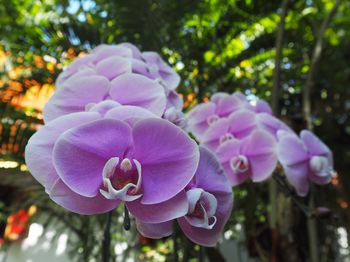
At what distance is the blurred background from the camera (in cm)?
116

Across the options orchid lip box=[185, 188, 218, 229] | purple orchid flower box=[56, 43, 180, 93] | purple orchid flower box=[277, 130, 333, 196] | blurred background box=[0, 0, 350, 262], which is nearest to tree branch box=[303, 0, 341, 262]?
blurred background box=[0, 0, 350, 262]

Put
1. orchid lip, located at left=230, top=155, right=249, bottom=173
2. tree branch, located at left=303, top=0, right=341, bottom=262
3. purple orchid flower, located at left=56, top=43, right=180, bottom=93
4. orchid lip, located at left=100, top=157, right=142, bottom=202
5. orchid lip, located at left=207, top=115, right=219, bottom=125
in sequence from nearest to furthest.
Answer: orchid lip, located at left=100, top=157, right=142, bottom=202 < purple orchid flower, located at left=56, top=43, right=180, bottom=93 < orchid lip, located at left=230, top=155, right=249, bottom=173 < orchid lip, located at left=207, top=115, right=219, bottom=125 < tree branch, located at left=303, top=0, right=341, bottom=262

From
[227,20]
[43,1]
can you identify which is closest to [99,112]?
[227,20]

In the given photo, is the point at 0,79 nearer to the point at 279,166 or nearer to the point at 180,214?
the point at 279,166

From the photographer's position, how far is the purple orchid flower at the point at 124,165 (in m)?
0.35

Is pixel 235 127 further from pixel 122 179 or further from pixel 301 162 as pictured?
pixel 122 179

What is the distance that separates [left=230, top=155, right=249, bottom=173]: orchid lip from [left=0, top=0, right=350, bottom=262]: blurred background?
0.66 feet

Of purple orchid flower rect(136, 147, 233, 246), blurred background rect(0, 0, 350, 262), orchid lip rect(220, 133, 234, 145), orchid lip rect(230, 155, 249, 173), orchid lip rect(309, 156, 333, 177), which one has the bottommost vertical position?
blurred background rect(0, 0, 350, 262)

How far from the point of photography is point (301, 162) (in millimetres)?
657

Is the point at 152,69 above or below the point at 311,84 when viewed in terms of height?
above

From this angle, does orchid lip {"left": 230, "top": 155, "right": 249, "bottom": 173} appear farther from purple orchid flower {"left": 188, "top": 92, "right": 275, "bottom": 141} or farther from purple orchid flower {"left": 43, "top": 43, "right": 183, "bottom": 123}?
purple orchid flower {"left": 43, "top": 43, "right": 183, "bottom": 123}

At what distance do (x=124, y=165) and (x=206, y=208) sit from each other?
0.09 m

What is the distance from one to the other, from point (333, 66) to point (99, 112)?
1.69 m

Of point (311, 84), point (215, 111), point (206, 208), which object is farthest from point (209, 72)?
point (206, 208)
